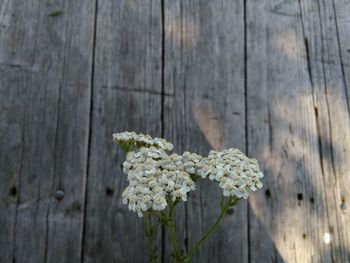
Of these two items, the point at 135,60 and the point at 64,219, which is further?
the point at 135,60

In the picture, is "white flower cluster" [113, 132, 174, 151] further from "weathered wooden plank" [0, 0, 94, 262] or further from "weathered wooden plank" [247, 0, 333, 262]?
"weathered wooden plank" [247, 0, 333, 262]

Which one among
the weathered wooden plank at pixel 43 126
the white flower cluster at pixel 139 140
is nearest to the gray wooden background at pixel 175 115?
the weathered wooden plank at pixel 43 126

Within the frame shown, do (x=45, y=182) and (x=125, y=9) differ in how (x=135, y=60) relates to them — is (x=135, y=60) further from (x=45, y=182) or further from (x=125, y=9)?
(x=45, y=182)

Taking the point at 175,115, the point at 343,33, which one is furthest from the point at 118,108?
the point at 343,33

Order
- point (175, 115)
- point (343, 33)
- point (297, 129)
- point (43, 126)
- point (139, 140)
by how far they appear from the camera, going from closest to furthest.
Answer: point (139, 140) < point (43, 126) < point (175, 115) < point (297, 129) < point (343, 33)

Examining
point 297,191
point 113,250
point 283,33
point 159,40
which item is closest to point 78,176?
point 113,250

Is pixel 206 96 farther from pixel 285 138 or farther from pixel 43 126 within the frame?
pixel 43 126
